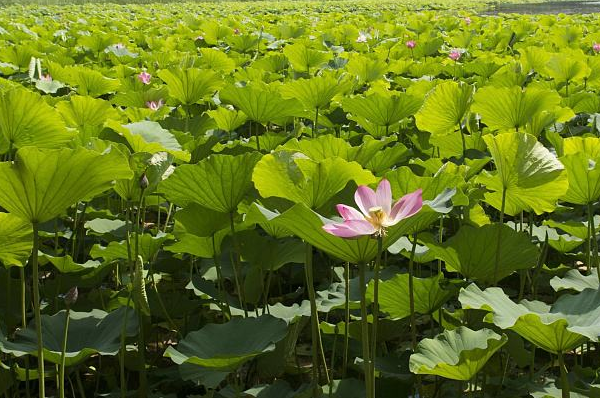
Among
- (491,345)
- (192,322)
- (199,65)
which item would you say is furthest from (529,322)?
(199,65)

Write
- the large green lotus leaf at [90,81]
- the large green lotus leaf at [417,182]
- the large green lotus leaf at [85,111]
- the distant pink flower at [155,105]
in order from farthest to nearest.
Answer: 1. the large green lotus leaf at [90,81]
2. the distant pink flower at [155,105]
3. the large green lotus leaf at [85,111]
4. the large green lotus leaf at [417,182]

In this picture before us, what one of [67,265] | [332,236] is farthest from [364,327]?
[67,265]

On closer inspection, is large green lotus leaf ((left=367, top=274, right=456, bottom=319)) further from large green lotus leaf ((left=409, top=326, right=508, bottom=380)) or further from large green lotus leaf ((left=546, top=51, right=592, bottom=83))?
large green lotus leaf ((left=546, top=51, right=592, bottom=83))

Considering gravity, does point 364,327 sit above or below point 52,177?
below

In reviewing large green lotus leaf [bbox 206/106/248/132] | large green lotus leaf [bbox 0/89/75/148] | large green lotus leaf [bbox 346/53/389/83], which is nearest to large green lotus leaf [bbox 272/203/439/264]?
large green lotus leaf [bbox 0/89/75/148]

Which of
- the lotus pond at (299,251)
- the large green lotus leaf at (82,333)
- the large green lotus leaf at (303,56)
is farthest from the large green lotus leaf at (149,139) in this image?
the large green lotus leaf at (303,56)

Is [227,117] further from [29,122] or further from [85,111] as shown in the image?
[29,122]

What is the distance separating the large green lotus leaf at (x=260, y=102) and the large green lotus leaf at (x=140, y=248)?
1.78 ft

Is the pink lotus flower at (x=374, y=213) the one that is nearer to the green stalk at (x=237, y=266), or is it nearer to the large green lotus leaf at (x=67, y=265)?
the green stalk at (x=237, y=266)

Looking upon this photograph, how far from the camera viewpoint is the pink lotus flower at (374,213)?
0.90 m

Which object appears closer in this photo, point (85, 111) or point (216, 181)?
point (216, 181)

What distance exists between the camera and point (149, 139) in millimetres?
1636

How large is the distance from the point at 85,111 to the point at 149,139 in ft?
1.24

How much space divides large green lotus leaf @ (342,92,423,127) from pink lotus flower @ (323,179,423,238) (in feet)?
3.10
